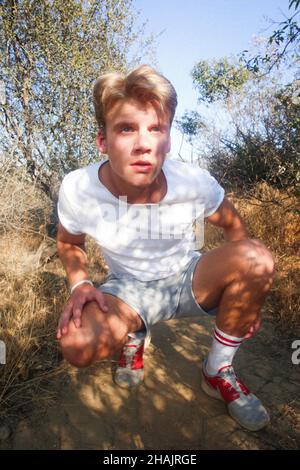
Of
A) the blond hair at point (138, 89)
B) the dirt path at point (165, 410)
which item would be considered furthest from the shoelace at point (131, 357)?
the blond hair at point (138, 89)

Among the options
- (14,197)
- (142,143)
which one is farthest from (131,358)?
(14,197)

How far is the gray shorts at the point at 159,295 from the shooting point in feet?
5.66

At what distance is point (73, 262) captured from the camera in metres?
1.83

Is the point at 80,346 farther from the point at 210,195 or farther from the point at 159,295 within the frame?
the point at 210,195

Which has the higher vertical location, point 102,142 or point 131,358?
point 102,142

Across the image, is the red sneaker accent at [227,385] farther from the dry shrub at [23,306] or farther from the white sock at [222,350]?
the dry shrub at [23,306]

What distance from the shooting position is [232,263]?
166 centimetres

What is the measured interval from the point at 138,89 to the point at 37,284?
5.79 ft

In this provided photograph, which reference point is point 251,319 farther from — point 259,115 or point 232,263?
point 259,115

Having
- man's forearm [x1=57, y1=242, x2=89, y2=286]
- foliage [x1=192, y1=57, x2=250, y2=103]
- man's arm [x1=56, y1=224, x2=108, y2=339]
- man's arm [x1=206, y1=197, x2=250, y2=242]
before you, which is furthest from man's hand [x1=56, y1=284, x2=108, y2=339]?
foliage [x1=192, y1=57, x2=250, y2=103]

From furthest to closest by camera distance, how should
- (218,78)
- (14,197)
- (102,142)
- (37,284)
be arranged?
1. (218,78)
2. (14,197)
3. (37,284)
4. (102,142)

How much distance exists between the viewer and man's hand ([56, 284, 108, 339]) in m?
1.47

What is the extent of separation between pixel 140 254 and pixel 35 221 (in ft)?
9.44

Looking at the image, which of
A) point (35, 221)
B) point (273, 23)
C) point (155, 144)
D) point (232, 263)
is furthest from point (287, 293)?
point (35, 221)
